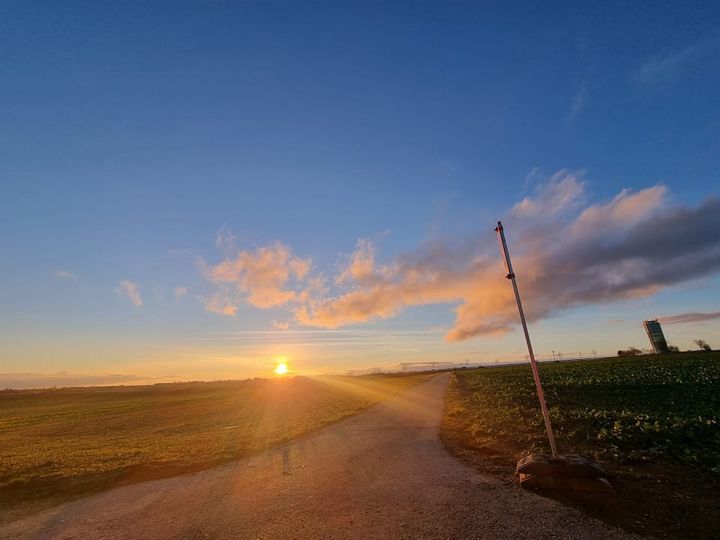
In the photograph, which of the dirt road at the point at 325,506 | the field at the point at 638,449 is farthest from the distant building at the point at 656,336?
the dirt road at the point at 325,506

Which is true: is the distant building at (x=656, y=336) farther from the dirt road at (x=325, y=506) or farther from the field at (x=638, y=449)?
the dirt road at (x=325, y=506)

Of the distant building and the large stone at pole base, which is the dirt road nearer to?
the large stone at pole base

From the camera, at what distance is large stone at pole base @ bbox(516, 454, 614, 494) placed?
794 cm

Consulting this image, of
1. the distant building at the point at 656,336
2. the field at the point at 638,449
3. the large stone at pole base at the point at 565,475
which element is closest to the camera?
the field at the point at 638,449

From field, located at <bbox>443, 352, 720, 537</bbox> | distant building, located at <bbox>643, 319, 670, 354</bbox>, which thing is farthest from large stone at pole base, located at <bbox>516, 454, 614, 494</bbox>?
distant building, located at <bbox>643, 319, 670, 354</bbox>

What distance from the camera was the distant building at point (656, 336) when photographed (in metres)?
104

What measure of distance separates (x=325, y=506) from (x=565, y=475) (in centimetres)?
560

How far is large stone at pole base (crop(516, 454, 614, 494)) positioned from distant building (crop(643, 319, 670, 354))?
126 meters

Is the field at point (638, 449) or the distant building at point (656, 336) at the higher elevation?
the distant building at point (656, 336)

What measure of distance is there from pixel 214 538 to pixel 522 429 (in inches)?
492

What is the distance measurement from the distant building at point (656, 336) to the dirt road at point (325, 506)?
12480 cm

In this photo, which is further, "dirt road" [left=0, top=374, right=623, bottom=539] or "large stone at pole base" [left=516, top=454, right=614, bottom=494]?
"large stone at pole base" [left=516, top=454, right=614, bottom=494]

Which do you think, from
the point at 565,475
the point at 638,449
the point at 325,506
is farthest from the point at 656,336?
the point at 325,506

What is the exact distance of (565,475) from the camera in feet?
27.0
